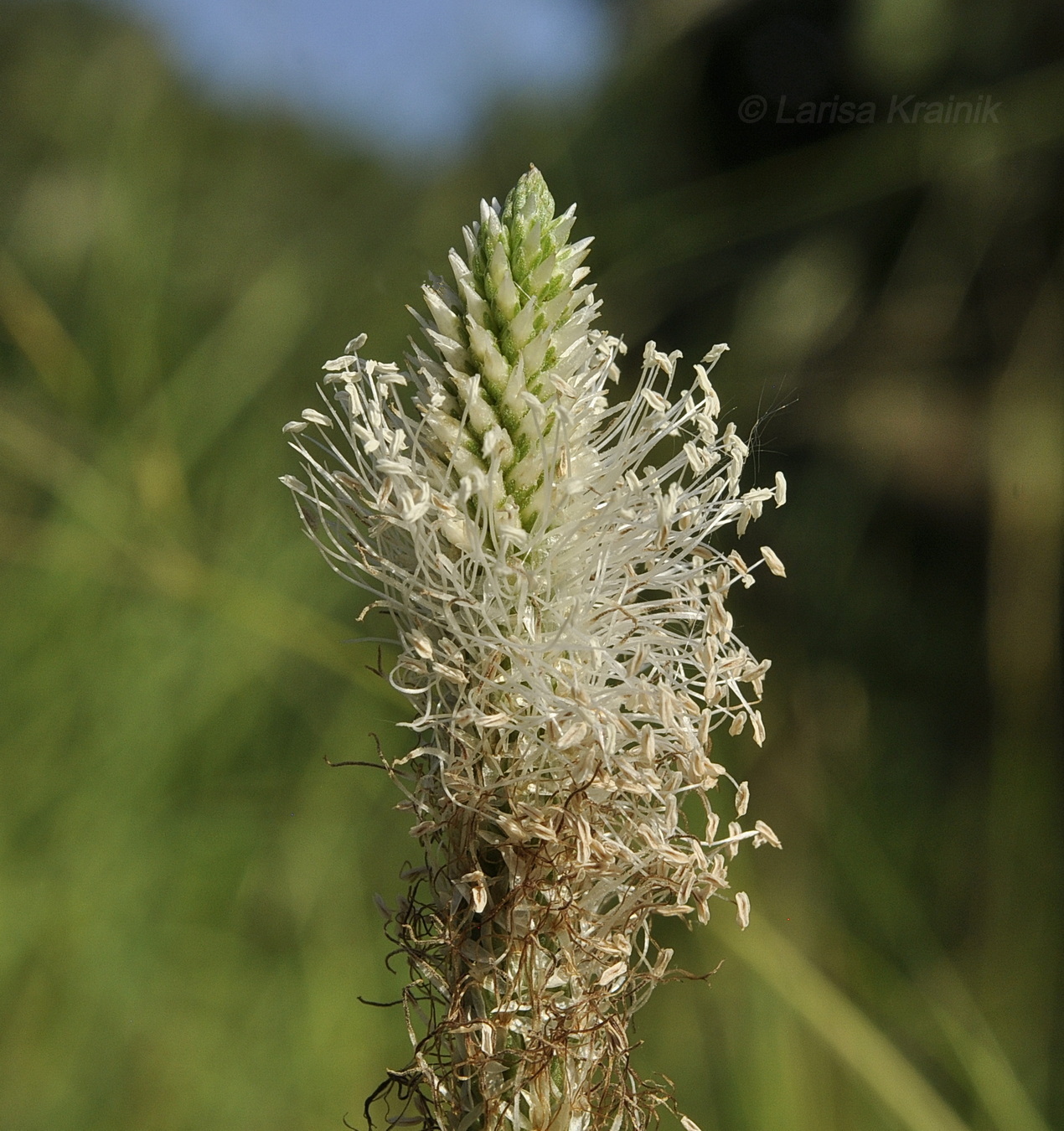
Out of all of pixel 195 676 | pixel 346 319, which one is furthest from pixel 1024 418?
pixel 195 676

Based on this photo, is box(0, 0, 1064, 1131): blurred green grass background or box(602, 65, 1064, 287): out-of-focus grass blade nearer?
box(0, 0, 1064, 1131): blurred green grass background

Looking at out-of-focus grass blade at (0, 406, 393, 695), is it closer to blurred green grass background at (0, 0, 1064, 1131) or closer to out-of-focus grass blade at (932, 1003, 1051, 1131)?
blurred green grass background at (0, 0, 1064, 1131)

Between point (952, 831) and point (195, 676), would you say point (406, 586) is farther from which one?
point (952, 831)

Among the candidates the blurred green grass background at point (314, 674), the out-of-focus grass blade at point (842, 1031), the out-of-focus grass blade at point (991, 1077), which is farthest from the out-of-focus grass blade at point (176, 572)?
the out-of-focus grass blade at point (991, 1077)

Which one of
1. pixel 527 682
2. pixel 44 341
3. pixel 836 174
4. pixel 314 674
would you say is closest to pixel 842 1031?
pixel 314 674

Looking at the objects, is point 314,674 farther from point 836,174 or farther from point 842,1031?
point 836,174

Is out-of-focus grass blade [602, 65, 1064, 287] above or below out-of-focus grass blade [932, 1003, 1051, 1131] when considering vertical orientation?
above

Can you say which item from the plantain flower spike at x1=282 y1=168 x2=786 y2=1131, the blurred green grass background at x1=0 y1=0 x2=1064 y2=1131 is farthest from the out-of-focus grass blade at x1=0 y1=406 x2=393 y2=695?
the plantain flower spike at x1=282 y1=168 x2=786 y2=1131
